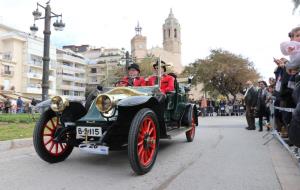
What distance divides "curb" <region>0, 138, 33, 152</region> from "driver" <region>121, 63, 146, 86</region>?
2720 millimetres

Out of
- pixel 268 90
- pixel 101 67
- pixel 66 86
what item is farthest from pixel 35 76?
pixel 268 90

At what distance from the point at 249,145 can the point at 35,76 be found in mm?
63544

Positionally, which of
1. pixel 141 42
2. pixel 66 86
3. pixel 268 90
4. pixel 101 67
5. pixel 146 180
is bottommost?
pixel 146 180

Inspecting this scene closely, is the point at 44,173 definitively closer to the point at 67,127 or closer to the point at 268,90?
Answer: the point at 67,127

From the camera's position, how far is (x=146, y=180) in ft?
15.5

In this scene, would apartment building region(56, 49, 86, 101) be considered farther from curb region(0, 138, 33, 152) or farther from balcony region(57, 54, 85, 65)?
curb region(0, 138, 33, 152)

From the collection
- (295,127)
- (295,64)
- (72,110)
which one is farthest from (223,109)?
(295,127)

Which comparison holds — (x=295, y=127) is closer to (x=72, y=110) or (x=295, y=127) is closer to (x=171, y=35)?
(x=72, y=110)

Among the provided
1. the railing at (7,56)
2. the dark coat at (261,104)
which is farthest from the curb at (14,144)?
the railing at (7,56)

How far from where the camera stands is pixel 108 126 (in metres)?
5.27

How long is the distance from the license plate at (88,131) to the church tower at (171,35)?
110108mm

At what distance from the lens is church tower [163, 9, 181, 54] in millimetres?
114812

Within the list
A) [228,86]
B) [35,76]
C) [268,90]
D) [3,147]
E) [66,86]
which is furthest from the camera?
[66,86]

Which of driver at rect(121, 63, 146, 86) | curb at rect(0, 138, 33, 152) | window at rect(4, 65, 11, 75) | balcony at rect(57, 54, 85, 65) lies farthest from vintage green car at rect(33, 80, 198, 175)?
balcony at rect(57, 54, 85, 65)
